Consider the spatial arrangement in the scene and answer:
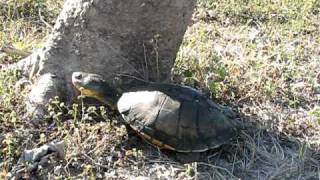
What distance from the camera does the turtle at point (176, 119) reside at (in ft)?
10.9

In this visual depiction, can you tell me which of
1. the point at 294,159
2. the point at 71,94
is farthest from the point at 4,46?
the point at 294,159

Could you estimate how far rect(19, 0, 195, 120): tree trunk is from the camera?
364 centimetres

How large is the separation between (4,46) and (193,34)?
1.60 m

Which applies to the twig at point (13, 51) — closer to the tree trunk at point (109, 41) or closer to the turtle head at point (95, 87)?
the tree trunk at point (109, 41)

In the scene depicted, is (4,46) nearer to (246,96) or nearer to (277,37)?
(246,96)

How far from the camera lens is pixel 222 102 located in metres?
4.01

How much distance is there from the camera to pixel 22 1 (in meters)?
5.09

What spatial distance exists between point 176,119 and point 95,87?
553 mm

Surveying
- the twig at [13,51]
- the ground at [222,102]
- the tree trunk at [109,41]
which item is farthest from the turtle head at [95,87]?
the twig at [13,51]

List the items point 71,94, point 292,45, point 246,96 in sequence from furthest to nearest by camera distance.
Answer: point 292,45 → point 246,96 → point 71,94

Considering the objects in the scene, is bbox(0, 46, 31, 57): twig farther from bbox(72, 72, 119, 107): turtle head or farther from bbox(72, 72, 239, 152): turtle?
bbox(72, 72, 239, 152): turtle

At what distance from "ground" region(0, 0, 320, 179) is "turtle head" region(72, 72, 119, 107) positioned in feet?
0.25

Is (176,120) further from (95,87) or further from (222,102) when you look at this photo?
(222,102)

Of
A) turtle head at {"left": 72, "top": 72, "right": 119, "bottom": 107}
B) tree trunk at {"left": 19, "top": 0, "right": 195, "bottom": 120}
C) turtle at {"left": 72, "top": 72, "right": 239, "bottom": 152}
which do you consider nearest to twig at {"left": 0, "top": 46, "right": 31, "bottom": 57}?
tree trunk at {"left": 19, "top": 0, "right": 195, "bottom": 120}
